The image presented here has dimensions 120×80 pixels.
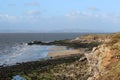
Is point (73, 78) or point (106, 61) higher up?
point (106, 61)

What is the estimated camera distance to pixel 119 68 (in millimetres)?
22031

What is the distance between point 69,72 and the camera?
5103 centimetres

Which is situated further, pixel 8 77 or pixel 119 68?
pixel 8 77

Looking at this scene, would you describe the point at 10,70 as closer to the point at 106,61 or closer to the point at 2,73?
the point at 2,73

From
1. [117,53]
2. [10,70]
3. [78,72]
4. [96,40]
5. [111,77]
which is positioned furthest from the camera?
[96,40]

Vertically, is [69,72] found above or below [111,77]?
below

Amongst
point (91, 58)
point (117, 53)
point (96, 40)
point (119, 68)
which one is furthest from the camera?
point (96, 40)

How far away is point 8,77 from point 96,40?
8948cm

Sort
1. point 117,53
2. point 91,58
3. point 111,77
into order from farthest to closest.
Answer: point 91,58, point 117,53, point 111,77

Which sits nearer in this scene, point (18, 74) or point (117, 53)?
point (117, 53)

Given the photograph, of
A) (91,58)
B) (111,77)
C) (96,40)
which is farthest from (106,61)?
(96,40)

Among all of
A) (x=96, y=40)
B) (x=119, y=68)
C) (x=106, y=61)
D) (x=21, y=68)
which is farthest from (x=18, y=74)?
(x=96, y=40)

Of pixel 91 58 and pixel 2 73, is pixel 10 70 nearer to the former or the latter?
pixel 2 73

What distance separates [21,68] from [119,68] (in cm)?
4076
